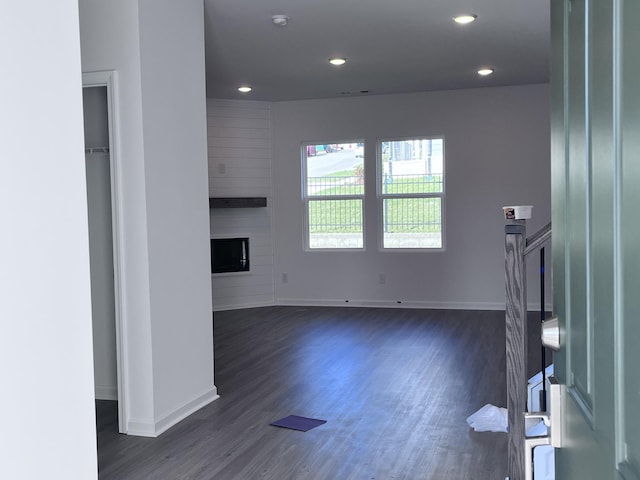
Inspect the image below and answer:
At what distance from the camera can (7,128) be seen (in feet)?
5.89

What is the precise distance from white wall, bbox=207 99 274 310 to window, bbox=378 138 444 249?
1.58 metres

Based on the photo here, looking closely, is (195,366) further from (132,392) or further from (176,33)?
(176,33)

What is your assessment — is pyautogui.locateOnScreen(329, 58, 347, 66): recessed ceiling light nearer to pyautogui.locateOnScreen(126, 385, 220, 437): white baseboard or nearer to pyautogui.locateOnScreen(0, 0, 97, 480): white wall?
pyautogui.locateOnScreen(126, 385, 220, 437): white baseboard

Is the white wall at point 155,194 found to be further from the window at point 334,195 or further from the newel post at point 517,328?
the window at point 334,195

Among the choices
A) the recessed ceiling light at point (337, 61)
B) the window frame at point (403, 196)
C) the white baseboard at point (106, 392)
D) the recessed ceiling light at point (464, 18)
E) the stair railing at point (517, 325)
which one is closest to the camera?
the stair railing at point (517, 325)

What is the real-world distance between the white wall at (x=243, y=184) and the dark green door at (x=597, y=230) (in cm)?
758

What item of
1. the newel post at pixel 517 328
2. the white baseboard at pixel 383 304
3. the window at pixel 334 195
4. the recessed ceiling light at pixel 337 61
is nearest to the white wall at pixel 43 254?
the newel post at pixel 517 328

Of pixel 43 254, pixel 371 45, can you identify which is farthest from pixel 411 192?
pixel 43 254

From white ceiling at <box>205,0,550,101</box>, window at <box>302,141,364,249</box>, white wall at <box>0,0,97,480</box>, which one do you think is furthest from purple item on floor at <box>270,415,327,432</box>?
window at <box>302,141,364,249</box>

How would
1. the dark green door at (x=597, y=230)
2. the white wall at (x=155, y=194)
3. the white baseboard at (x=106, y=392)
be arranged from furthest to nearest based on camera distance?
the white baseboard at (x=106, y=392), the white wall at (x=155, y=194), the dark green door at (x=597, y=230)

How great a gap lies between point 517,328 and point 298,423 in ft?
5.44

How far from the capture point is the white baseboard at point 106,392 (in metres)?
4.50

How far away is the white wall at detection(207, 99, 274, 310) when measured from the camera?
8391mm

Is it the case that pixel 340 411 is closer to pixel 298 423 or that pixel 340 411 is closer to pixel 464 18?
pixel 298 423
